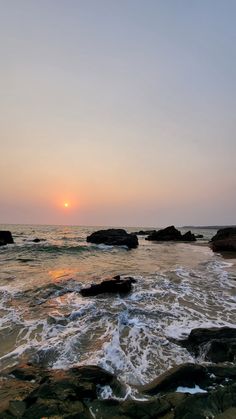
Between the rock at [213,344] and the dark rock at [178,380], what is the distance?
3.24 feet

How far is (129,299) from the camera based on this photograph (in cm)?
1117

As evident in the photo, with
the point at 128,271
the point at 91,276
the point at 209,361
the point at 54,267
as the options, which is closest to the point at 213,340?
the point at 209,361

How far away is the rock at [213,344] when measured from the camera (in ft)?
20.2

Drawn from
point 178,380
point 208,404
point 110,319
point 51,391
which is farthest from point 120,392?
point 110,319

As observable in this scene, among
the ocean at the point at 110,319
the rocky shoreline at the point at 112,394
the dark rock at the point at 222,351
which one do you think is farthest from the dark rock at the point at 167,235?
the rocky shoreline at the point at 112,394

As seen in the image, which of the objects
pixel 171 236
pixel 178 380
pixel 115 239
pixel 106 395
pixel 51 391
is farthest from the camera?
pixel 171 236

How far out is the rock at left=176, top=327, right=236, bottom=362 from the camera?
20.2 feet

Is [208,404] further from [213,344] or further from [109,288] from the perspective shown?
[109,288]

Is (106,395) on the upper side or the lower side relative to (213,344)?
lower

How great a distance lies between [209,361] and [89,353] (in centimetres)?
264

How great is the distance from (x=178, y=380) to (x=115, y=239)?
3610 cm

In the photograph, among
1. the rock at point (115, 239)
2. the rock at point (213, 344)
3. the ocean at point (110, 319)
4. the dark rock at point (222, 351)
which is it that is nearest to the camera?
the dark rock at point (222, 351)

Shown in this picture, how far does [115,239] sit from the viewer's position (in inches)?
1618

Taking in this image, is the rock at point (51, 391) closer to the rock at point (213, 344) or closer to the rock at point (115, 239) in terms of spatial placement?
the rock at point (213, 344)
